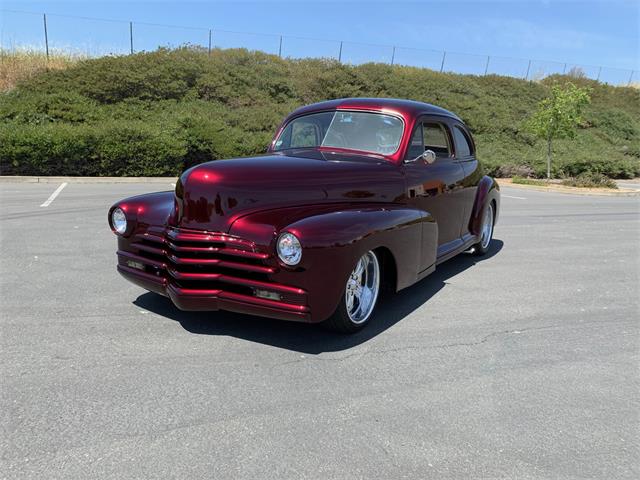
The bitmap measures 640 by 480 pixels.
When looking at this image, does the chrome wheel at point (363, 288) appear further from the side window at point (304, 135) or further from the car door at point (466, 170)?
the car door at point (466, 170)

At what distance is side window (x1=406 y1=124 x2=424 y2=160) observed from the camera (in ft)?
15.3

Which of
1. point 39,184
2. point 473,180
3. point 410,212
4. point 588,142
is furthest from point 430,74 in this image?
point 410,212

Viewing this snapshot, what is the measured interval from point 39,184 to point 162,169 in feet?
11.5

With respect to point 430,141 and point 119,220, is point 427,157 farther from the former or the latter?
point 119,220

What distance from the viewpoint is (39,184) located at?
13.2m

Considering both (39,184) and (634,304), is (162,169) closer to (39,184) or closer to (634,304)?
(39,184)

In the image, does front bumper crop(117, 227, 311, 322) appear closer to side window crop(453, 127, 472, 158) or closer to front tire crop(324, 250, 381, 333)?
front tire crop(324, 250, 381, 333)

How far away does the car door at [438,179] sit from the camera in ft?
15.2

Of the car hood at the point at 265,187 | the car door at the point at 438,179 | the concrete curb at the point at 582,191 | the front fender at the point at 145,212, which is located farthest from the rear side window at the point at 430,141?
the concrete curb at the point at 582,191

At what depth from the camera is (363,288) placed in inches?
155

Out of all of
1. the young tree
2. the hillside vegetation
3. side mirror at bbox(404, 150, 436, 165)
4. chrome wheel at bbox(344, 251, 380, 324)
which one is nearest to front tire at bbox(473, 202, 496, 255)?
side mirror at bbox(404, 150, 436, 165)

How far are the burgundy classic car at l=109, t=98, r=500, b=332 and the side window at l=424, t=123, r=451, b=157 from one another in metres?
0.05

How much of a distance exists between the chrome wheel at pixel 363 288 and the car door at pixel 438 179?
832mm

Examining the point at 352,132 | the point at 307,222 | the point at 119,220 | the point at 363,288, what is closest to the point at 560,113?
the point at 352,132
